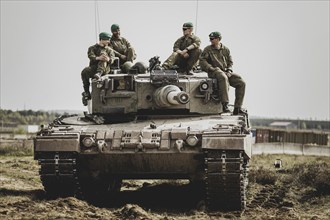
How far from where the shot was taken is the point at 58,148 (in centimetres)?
1455

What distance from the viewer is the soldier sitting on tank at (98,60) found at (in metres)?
17.5

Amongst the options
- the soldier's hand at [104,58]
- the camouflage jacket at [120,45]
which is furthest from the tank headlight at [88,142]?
the camouflage jacket at [120,45]

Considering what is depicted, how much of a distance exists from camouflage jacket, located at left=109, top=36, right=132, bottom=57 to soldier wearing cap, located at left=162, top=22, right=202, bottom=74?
65.1 inches

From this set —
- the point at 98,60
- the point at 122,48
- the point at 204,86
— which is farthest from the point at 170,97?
the point at 122,48

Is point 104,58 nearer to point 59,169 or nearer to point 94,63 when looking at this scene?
point 94,63

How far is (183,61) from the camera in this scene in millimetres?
17984

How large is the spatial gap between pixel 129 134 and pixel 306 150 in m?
26.8

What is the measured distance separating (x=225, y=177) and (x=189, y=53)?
4.62m

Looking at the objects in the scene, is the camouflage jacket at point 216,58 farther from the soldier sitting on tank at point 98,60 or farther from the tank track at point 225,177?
the tank track at point 225,177

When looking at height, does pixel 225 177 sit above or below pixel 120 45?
below

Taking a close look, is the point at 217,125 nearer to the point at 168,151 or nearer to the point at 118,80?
the point at 168,151

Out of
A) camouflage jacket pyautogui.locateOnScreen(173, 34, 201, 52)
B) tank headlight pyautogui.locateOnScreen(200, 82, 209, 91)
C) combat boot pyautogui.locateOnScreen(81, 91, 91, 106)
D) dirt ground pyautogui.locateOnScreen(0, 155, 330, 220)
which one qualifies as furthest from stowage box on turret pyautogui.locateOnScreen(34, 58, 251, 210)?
camouflage jacket pyautogui.locateOnScreen(173, 34, 201, 52)

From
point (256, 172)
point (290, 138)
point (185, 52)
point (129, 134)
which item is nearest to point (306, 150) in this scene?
point (290, 138)

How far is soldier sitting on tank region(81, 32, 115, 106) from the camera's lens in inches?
691
